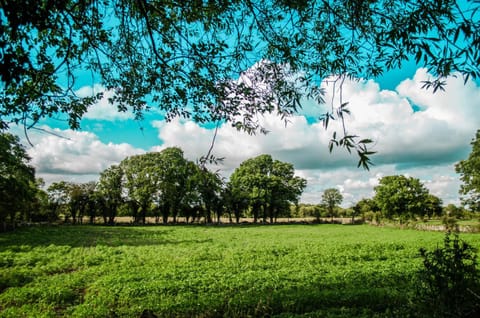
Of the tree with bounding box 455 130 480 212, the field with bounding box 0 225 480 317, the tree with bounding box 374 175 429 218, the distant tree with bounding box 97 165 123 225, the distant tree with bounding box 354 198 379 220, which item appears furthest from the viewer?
the distant tree with bounding box 354 198 379 220

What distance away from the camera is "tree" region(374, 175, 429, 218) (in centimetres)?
5338

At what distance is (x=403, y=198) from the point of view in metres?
53.7

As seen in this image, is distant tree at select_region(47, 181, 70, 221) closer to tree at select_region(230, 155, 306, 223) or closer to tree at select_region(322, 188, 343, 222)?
tree at select_region(230, 155, 306, 223)

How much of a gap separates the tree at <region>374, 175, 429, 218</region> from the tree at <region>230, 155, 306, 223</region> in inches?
660

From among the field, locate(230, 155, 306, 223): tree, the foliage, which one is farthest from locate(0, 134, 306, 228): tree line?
the foliage

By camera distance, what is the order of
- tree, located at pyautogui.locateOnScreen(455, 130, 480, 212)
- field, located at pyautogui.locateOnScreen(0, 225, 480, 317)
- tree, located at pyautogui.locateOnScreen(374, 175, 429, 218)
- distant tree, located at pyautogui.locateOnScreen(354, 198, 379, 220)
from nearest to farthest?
field, located at pyautogui.locateOnScreen(0, 225, 480, 317)
tree, located at pyautogui.locateOnScreen(455, 130, 480, 212)
tree, located at pyautogui.locateOnScreen(374, 175, 429, 218)
distant tree, located at pyautogui.locateOnScreen(354, 198, 379, 220)

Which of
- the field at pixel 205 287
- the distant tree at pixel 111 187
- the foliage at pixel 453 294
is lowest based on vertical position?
the field at pixel 205 287

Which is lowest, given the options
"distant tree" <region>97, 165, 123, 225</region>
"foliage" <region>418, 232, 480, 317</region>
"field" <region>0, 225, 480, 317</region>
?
"field" <region>0, 225, 480, 317</region>

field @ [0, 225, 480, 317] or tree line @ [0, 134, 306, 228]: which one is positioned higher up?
tree line @ [0, 134, 306, 228]

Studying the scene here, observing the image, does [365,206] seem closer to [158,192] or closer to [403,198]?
[403,198]

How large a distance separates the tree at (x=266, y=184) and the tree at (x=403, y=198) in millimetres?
16755

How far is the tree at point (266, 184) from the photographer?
53.6 m

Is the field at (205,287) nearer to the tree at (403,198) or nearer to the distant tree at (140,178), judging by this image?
the distant tree at (140,178)

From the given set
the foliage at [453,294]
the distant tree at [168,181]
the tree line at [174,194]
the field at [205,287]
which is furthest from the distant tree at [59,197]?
the foliage at [453,294]
